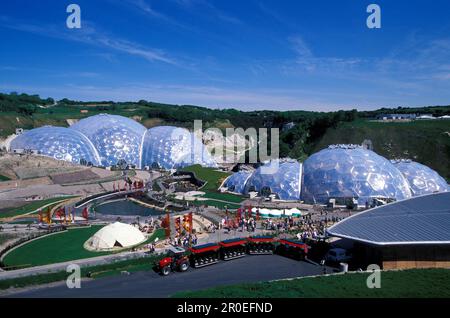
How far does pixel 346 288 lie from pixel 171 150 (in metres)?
60.7

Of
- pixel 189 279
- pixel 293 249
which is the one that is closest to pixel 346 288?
pixel 293 249

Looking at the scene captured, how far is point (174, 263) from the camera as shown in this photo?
25594 mm

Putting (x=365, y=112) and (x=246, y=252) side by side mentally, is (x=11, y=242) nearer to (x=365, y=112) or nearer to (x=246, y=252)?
(x=246, y=252)

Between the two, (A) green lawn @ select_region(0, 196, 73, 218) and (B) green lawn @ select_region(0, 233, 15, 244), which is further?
(A) green lawn @ select_region(0, 196, 73, 218)

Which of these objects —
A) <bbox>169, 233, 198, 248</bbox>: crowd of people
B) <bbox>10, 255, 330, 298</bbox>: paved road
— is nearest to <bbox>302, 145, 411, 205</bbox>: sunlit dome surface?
<bbox>169, 233, 198, 248</bbox>: crowd of people

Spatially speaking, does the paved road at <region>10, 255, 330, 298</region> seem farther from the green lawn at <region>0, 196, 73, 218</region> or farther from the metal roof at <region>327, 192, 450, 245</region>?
the green lawn at <region>0, 196, 73, 218</region>

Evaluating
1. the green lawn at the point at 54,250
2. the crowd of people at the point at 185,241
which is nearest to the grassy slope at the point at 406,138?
the crowd of people at the point at 185,241

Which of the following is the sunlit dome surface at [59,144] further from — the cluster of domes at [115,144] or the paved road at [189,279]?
the paved road at [189,279]

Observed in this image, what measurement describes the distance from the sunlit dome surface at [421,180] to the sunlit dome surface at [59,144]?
171 feet

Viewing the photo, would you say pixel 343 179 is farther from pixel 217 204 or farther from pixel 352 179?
pixel 217 204

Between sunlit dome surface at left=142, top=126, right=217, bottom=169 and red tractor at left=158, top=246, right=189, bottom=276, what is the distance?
51238 mm

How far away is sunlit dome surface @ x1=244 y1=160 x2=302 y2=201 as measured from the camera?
4903 centimetres

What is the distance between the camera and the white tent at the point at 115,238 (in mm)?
30875
